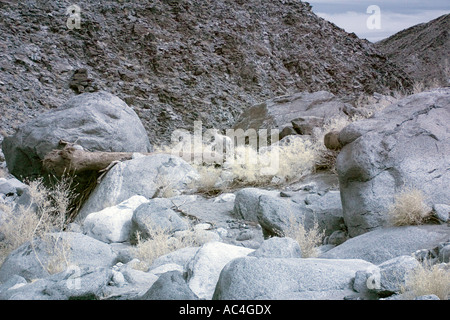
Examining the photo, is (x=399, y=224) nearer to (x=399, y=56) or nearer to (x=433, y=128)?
(x=433, y=128)

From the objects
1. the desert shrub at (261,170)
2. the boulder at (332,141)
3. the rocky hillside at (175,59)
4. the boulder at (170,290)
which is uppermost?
the rocky hillside at (175,59)

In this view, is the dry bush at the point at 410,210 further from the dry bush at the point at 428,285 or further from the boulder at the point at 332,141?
the boulder at the point at 332,141

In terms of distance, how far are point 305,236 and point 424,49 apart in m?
25.3

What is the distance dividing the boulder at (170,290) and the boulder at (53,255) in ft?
4.98

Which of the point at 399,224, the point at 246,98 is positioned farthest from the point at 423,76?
the point at 399,224

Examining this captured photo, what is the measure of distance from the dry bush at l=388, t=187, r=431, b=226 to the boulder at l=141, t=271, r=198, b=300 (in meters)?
2.36

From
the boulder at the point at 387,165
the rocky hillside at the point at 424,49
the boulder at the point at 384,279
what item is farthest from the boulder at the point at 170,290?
the rocky hillside at the point at 424,49

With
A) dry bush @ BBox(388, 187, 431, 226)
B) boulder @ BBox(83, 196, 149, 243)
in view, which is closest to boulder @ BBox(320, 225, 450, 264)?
dry bush @ BBox(388, 187, 431, 226)

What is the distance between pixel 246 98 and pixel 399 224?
15.9 metres

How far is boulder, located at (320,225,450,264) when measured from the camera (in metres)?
4.46

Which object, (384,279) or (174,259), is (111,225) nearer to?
(174,259)

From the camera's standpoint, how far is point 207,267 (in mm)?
4012

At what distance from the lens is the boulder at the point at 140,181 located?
791 centimetres

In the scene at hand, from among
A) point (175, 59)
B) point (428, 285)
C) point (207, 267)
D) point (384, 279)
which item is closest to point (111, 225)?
point (207, 267)
